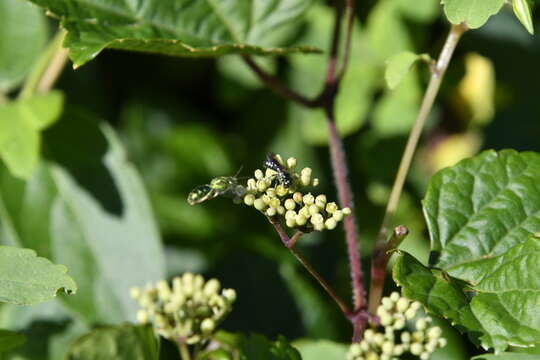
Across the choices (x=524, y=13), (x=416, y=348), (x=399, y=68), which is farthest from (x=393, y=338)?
(x=524, y=13)

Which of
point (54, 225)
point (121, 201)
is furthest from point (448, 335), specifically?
point (54, 225)

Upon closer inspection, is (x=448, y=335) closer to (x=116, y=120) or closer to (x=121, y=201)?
(x=121, y=201)

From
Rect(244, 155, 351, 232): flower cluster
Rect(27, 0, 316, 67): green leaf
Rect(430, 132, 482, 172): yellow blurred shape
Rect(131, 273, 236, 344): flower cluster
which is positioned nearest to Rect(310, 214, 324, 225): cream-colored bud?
Rect(244, 155, 351, 232): flower cluster

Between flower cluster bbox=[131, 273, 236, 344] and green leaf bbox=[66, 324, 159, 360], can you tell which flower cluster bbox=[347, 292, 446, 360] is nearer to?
flower cluster bbox=[131, 273, 236, 344]

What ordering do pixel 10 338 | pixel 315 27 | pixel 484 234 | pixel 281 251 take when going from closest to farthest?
1. pixel 10 338
2. pixel 484 234
3. pixel 281 251
4. pixel 315 27

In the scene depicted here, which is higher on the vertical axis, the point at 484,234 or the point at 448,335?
the point at 484,234
